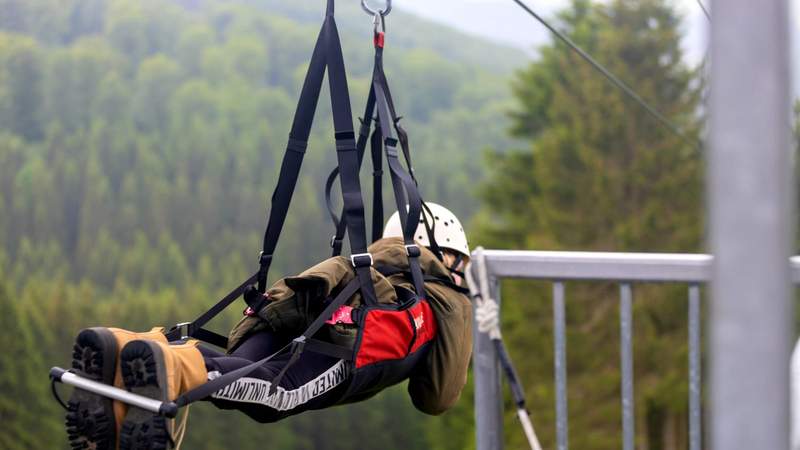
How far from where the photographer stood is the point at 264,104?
33281 millimetres

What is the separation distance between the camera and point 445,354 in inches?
85.2

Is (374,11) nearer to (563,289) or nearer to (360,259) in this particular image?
(360,259)

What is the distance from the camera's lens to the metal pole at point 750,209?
0.70 meters

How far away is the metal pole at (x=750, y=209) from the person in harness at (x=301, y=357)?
111cm

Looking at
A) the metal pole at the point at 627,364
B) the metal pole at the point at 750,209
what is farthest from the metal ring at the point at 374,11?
the metal pole at the point at 750,209

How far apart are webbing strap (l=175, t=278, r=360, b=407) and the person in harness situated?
15 mm

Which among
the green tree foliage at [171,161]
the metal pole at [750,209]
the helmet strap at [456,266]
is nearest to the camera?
the metal pole at [750,209]

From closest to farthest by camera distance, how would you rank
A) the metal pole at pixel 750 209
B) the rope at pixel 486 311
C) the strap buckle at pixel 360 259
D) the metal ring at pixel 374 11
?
1. the metal pole at pixel 750 209
2. the rope at pixel 486 311
3. the strap buckle at pixel 360 259
4. the metal ring at pixel 374 11

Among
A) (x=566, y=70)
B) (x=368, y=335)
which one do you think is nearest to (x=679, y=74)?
(x=566, y=70)

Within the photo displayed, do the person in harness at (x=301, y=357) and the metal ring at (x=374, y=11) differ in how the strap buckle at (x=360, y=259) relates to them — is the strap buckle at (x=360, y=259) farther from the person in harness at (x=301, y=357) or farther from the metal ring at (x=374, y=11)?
the metal ring at (x=374, y=11)

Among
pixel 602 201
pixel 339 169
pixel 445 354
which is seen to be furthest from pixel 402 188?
pixel 602 201

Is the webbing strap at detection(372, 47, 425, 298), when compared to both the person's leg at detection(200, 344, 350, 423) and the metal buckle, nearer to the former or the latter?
the person's leg at detection(200, 344, 350, 423)

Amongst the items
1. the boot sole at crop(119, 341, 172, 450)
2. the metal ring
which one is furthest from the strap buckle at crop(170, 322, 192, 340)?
the metal ring

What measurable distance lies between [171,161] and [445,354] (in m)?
29.9
